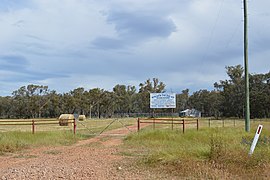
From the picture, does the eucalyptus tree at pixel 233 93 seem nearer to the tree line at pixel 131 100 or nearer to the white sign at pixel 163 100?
the tree line at pixel 131 100

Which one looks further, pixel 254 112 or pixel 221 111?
pixel 221 111

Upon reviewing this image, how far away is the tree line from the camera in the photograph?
313 feet

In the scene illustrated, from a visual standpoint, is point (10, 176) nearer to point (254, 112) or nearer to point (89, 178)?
point (89, 178)

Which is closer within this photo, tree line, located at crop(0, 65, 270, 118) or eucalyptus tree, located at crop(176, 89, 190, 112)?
tree line, located at crop(0, 65, 270, 118)

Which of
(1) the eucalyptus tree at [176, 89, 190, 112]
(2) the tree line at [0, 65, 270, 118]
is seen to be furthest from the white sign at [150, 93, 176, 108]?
(1) the eucalyptus tree at [176, 89, 190, 112]

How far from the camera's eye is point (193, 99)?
445ft

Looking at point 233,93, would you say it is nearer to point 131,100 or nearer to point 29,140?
point 131,100

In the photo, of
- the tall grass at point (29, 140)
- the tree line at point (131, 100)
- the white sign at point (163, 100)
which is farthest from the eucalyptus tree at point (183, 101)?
the tall grass at point (29, 140)

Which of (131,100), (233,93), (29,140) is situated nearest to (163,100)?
(29,140)

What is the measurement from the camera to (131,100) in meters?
130

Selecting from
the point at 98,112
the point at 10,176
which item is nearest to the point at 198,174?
the point at 10,176

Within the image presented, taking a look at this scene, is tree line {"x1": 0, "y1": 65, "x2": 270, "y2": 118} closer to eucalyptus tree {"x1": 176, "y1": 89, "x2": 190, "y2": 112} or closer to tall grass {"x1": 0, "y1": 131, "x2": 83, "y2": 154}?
eucalyptus tree {"x1": 176, "y1": 89, "x2": 190, "y2": 112}

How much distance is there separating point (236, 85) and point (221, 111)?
10.8 m

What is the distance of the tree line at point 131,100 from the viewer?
95375 millimetres
